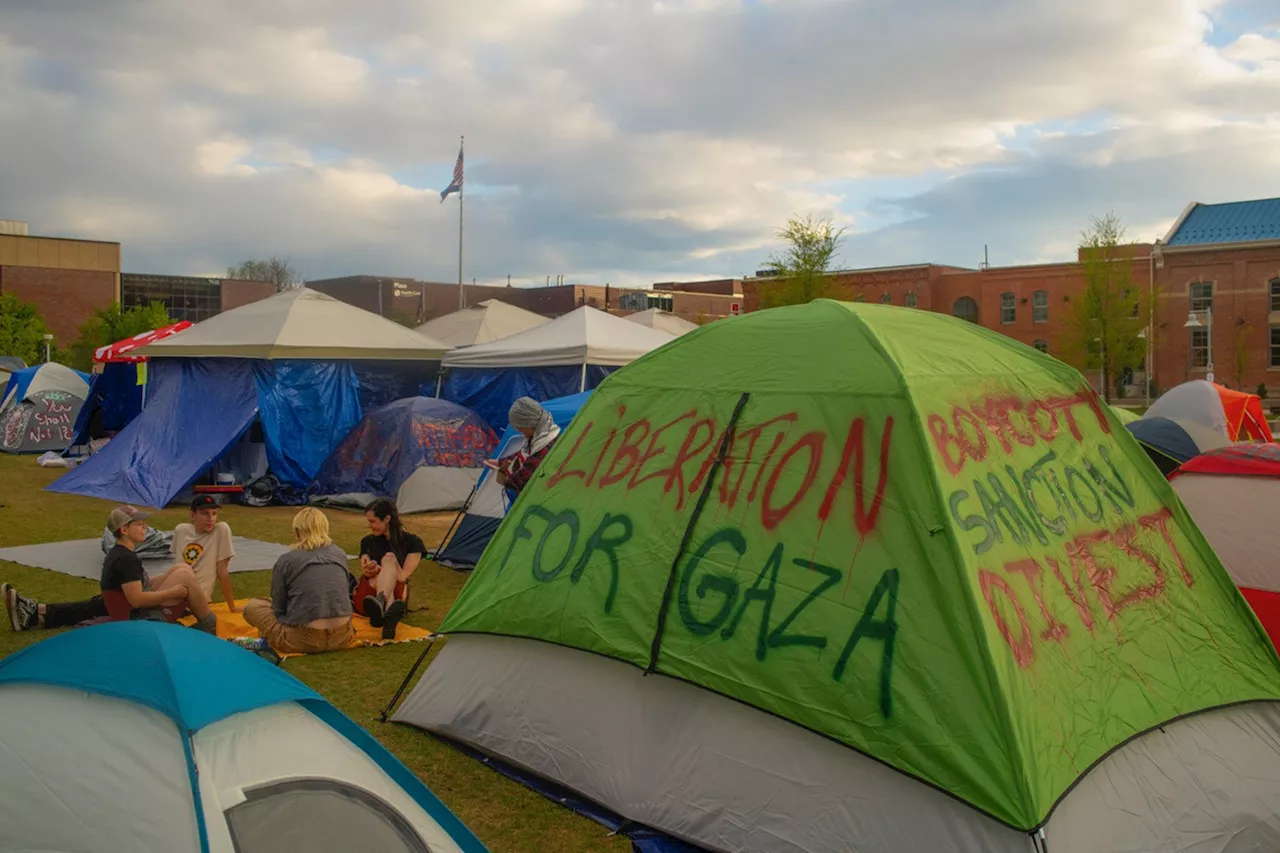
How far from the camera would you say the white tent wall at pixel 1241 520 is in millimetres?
6543

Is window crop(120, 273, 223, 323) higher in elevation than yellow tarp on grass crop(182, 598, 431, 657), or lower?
higher

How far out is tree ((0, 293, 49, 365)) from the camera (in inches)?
1813

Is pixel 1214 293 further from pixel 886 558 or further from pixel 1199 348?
pixel 886 558

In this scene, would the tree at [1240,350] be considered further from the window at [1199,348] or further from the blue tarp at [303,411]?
the blue tarp at [303,411]

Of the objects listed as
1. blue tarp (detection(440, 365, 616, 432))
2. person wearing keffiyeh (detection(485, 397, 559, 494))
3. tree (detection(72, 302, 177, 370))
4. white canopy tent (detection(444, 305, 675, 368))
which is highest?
tree (detection(72, 302, 177, 370))

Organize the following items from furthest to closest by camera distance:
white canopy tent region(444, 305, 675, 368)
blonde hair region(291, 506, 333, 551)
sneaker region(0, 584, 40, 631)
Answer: white canopy tent region(444, 305, 675, 368) → sneaker region(0, 584, 40, 631) → blonde hair region(291, 506, 333, 551)

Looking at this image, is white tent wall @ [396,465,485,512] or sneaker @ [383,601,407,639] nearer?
sneaker @ [383,601,407,639]

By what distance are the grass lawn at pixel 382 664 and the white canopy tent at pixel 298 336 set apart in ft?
7.82

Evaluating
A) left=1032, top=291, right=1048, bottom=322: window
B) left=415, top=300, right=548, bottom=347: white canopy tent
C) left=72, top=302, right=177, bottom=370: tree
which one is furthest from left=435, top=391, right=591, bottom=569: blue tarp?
left=1032, top=291, right=1048, bottom=322: window

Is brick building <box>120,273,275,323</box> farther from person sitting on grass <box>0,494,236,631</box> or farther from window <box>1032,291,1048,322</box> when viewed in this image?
person sitting on grass <box>0,494,236,631</box>

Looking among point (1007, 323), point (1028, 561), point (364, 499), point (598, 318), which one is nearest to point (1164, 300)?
point (1007, 323)

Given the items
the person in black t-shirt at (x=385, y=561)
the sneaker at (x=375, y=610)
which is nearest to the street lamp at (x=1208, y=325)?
the person in black t-shirt at (x=385, y=561)

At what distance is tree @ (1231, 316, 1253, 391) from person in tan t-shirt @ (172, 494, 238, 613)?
143 feet

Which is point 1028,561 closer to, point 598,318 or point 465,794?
point 465,794
